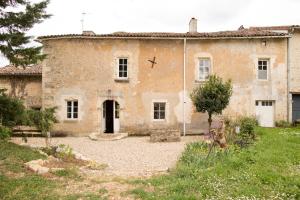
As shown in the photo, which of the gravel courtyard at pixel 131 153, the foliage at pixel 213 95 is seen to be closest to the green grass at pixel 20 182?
the gravel courtyard at pixel 131 153

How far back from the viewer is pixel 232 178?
9898 mm

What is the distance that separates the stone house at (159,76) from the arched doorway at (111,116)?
0.23 feet

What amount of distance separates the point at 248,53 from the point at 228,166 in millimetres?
13892

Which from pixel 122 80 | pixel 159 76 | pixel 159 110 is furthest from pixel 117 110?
pixel 159 76

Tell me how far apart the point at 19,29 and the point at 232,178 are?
779cm

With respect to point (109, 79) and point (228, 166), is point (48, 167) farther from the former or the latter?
point (109, 79)

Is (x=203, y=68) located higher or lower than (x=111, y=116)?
higher

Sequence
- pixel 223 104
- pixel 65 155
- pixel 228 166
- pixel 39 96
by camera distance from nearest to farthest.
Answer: pixel 228 166 < pixel 65 155 < pixel 223 104 < pixel 39 96

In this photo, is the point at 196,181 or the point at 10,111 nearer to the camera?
the point at 196,181

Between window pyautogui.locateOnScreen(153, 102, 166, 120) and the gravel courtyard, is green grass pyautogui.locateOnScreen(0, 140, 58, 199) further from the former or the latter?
window pyautogui.locateOnScreen(153, 102, 166, 120)

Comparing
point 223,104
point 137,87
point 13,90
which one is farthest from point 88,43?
point 223,104

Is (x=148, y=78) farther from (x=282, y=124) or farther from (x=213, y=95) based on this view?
(x=282, y=124)

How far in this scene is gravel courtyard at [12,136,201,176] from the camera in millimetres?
12727

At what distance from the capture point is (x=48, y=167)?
12.2 meters
